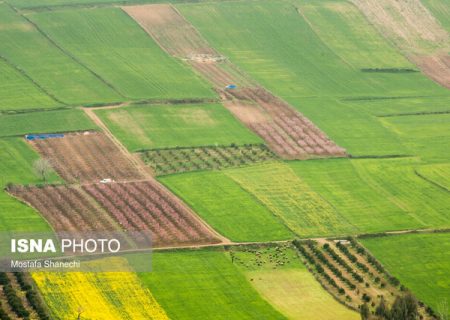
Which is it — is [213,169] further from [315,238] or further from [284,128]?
[315,238]

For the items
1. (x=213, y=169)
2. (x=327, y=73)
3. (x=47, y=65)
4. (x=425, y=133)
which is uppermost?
(x=47, y=65)

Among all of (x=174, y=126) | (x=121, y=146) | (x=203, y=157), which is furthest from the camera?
(x=174, y=126)

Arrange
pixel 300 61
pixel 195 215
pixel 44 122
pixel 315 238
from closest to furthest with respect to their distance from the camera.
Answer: pixel 315 238
pixel 195 215
pixel 44 122
pixel 300 61

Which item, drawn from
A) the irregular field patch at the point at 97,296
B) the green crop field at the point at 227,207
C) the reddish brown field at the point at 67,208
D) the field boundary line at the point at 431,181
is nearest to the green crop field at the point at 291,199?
the green crop field at the point at 227,207

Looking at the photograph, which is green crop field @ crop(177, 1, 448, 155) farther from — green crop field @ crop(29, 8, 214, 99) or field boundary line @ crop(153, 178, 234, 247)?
field boundary line @ crop(153, 178, 234, 247)

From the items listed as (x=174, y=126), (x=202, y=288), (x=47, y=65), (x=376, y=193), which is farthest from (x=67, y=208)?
(x=47, y=65)

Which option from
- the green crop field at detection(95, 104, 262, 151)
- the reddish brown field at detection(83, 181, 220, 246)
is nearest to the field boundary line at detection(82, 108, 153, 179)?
the green crop field at detection(95, 104, 262, 151)
